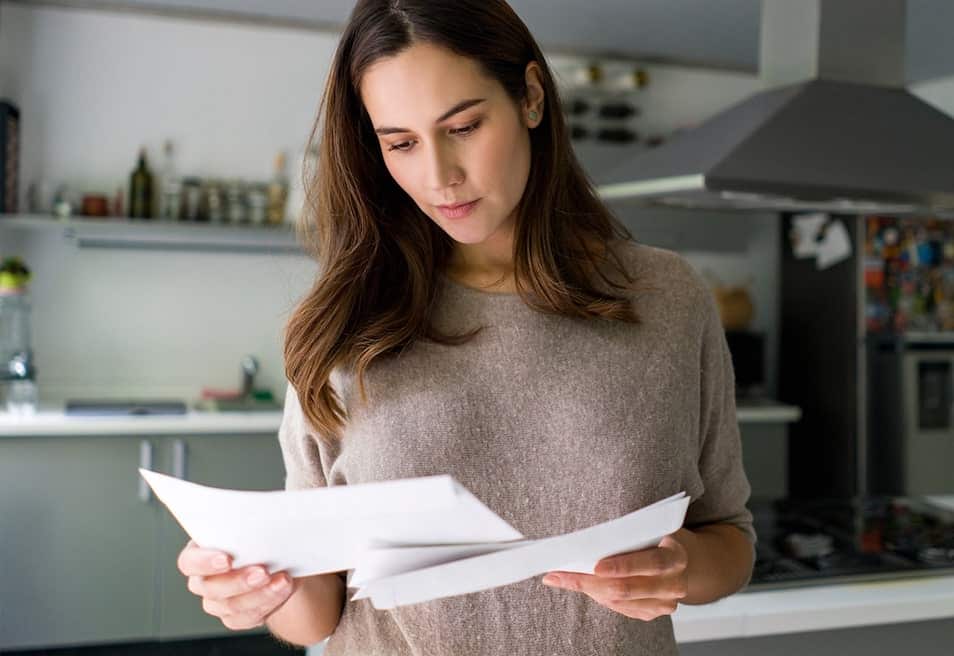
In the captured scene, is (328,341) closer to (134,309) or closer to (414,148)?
(414,148)

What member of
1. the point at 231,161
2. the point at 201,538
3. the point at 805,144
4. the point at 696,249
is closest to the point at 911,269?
the point at 696,249

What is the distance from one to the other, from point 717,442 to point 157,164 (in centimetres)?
333

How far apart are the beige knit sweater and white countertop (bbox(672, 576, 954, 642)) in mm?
580

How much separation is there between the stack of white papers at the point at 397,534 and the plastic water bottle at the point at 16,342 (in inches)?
115

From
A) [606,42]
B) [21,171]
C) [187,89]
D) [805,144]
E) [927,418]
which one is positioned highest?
[606,42]

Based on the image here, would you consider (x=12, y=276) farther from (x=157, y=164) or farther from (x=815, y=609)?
(x=815, y=609)

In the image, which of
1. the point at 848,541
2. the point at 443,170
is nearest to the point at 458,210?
the point at 443,170

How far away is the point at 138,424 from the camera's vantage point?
3215mm

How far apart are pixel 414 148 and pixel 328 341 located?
23 cm

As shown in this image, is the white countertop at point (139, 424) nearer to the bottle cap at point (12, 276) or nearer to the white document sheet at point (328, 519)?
the bottle cap at point (12, 276)

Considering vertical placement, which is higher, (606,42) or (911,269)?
(606,42)

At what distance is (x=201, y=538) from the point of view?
792 mm

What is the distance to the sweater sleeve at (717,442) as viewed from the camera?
109 centimetres

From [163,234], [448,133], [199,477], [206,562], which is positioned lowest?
[199,477]
